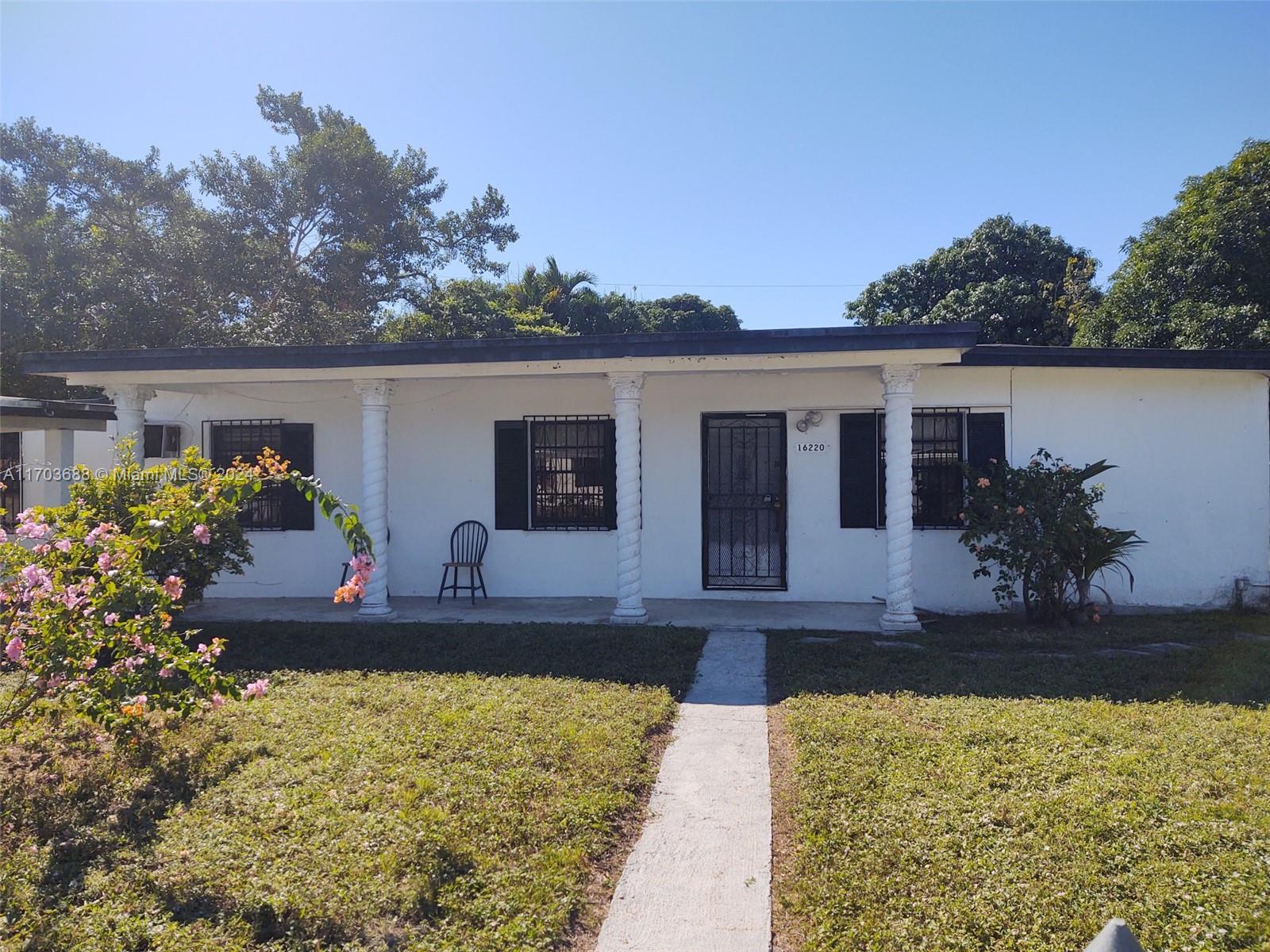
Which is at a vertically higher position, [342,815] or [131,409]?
[131,409]

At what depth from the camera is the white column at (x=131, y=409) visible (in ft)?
28.3

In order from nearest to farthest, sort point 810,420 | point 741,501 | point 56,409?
1. point 810,420
2. point 741,501
3. point 56,409

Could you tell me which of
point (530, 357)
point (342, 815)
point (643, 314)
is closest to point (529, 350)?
point (530, 357)

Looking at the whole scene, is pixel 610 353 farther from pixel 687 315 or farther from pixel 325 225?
pixel 687 315

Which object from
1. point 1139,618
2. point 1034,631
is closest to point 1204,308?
point 1139,618

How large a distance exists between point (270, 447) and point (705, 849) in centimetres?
776

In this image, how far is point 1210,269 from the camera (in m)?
12.8

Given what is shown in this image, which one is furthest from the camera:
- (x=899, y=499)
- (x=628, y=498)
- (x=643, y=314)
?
(x=643, y=314)

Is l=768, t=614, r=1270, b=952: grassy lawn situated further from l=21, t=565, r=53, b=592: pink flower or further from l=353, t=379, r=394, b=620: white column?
l=353, t=379, r=394, b=620: white column

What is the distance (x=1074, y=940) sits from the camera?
2.72m

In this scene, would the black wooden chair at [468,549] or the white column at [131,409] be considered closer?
the white column at [131,409]

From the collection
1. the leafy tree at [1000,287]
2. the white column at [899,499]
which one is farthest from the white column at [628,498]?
the leafy tree at [1000,287]

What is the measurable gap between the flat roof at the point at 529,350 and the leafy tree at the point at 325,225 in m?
9.65

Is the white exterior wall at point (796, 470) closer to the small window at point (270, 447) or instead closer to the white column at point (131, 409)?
the small window at point (270, 447)
